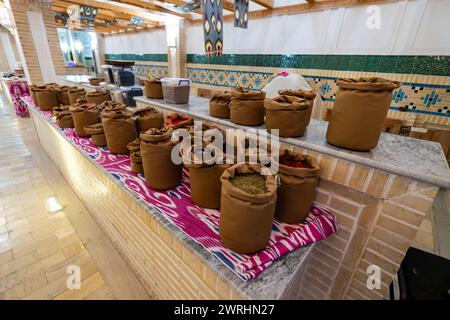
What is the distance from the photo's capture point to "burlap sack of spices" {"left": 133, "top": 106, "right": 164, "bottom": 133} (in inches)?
69.0

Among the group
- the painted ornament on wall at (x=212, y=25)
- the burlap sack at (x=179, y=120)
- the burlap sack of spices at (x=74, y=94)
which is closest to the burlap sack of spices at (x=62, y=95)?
the burlap sack of spices at (x=74, y=94)

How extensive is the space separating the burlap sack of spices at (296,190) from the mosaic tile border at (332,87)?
2.65 metres

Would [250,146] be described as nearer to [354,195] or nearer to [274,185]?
[274,185]

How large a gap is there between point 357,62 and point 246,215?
3195 millimetres

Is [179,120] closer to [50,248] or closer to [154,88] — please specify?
[154,88]

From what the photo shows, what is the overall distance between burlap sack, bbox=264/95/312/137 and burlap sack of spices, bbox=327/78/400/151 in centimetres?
14

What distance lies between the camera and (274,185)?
84 cm

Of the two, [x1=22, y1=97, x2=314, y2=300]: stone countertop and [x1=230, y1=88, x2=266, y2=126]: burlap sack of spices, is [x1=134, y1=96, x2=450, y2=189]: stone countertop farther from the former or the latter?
[x1=22, y1=97, x2=314, y2=300]: stone countertop

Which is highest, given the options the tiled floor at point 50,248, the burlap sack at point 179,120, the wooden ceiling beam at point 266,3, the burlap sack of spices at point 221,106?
the wooden ceiling beam at point 266,3

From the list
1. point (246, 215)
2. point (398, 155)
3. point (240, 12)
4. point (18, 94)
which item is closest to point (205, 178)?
Answer: point (246, 215)

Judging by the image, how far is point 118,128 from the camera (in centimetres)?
165

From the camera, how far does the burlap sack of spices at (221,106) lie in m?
1.48

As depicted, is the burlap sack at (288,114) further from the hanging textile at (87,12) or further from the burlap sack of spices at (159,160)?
the hanging textile at (87,12)

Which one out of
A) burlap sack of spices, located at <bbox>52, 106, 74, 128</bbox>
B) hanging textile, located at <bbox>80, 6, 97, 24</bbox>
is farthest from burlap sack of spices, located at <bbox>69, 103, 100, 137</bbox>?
hanging textile, located at <bbox>80, 6, 97, 24</bbox>
